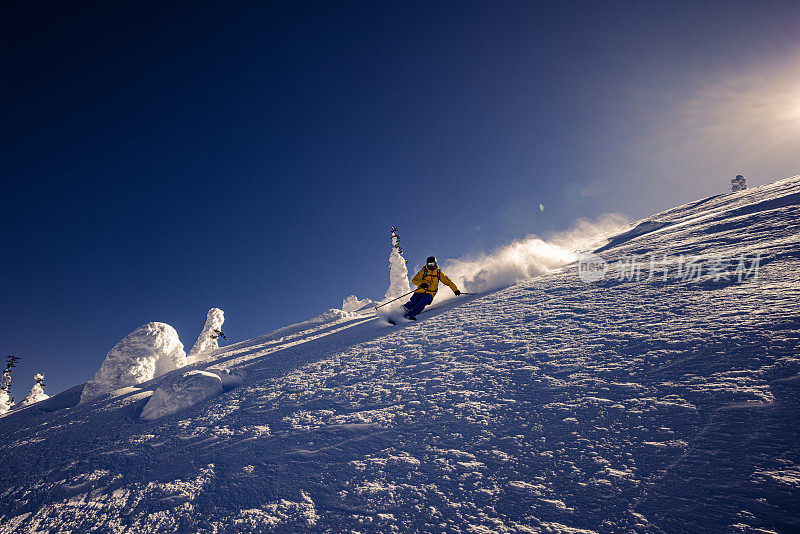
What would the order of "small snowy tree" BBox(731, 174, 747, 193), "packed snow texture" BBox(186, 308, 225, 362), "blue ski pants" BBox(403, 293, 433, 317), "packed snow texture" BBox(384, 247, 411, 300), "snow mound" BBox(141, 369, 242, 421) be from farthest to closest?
"packed snow texture" BBox(384, 247, 411, 300), "small snowy tree" BBox(731, 174, 747, 193), "packed snow texture" BBox(186, 308, 225, 362), "blue ski pants" BBox(403, 293, 433, 317), "snow mound" BBox(141, 369, 242, 421)

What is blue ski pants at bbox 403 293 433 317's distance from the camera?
32.1 ft

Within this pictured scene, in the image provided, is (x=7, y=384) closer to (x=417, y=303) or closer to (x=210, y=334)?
(x=210, y=334)

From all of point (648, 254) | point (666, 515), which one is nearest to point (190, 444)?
point (666, 515)

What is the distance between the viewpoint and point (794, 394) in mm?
2516

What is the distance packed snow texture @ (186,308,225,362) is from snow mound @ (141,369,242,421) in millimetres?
22628

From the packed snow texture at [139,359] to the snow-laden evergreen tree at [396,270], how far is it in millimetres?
26999

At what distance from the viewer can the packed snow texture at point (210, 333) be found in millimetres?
24922

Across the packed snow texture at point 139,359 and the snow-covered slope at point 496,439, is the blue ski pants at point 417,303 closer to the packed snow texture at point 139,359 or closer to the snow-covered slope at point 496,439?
the snow-covered slope at point 496,439

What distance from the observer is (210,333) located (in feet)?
84.0

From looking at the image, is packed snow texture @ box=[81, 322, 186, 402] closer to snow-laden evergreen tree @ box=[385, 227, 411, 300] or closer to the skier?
the skier

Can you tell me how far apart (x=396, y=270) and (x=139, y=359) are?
2986 cm

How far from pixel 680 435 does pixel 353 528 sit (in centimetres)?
276

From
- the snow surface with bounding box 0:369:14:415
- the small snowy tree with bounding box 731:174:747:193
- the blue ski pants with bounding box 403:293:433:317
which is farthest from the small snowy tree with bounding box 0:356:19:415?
the small snowy tree with bounding box 731:174:747:193

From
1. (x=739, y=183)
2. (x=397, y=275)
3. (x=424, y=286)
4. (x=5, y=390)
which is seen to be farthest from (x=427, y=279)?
(x=5, y=390)
